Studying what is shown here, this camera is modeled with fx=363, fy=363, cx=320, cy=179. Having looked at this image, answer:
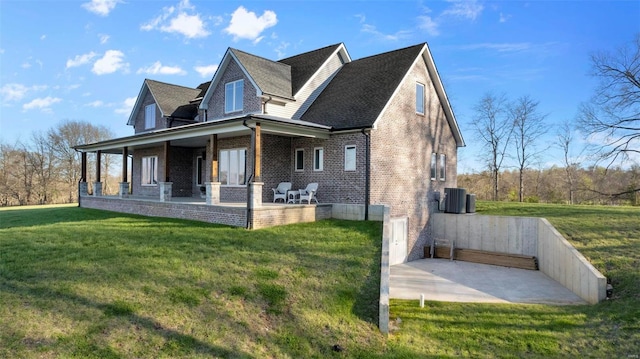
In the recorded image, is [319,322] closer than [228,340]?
No

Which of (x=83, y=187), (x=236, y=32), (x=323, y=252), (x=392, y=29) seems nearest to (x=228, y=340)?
(x=323, y=252)

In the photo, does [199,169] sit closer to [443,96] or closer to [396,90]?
[396,90]

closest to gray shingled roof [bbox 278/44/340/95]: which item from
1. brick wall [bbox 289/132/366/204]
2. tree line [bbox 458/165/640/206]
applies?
brick wall [bbox 289/132/366/204]

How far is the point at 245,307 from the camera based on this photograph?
6.61 metres

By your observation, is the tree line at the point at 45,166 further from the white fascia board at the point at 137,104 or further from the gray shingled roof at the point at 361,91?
the gray shingled roof at the point at 361,91

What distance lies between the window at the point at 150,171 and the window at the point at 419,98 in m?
15.1

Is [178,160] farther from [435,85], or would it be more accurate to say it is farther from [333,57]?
[435,85]

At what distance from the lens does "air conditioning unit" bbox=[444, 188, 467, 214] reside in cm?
1812

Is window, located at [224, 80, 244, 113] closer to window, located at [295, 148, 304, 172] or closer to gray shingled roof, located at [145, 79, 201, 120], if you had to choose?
window, located at [295, 148, 304, 172]

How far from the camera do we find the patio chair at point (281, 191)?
14887 mm

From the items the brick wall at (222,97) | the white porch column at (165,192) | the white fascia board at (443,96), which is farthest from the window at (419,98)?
the white porch column at (165,192)

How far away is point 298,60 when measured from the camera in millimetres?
19797

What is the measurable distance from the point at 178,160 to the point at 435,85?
48.4 feet

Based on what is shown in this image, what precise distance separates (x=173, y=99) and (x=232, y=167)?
8.40 metres
